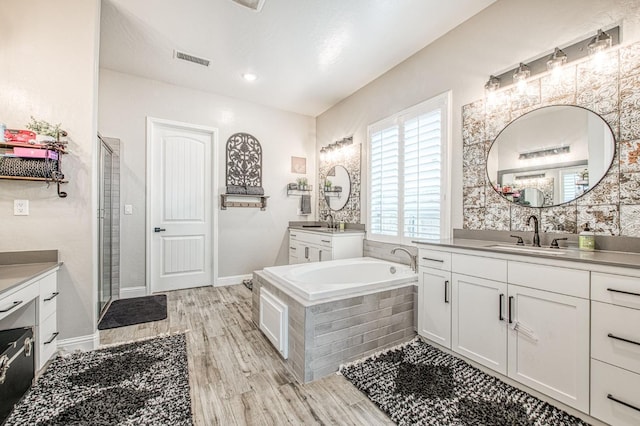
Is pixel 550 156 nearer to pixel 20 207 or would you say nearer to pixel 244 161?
pixel 244 161

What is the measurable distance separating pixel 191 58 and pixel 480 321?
385 centimetres

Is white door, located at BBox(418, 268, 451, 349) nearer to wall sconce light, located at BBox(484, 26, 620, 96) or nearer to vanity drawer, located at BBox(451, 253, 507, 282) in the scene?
vanity drawer, located at BBox(451, 253, 507, 282)

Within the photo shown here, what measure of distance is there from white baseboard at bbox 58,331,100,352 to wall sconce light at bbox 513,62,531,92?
12.8ft

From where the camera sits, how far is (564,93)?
77.0 inches

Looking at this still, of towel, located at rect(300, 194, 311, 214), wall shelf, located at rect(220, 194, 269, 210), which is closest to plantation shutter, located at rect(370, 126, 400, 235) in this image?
towel, located at rect(300, 194, 311, 214)

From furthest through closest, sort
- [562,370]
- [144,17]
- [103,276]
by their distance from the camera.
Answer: [103,276] < [144,17] < [562,370]

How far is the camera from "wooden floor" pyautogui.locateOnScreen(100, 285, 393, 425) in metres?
1.54

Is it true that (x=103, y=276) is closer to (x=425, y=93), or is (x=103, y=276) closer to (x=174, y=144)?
(x=174, y=144)

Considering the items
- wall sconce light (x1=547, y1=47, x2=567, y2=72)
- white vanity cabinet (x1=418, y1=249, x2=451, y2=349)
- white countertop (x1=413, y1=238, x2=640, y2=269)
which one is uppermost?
wall sconce light (x1=547, y1=47, x2=567, y2=72)

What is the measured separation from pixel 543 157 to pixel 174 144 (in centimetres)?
418

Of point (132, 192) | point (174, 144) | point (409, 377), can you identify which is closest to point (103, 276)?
point (132, 192)

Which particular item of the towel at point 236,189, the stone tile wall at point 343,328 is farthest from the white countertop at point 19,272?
the towel at point 236,189

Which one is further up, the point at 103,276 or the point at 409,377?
the point at 103,276

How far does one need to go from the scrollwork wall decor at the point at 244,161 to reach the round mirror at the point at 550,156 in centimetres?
321
